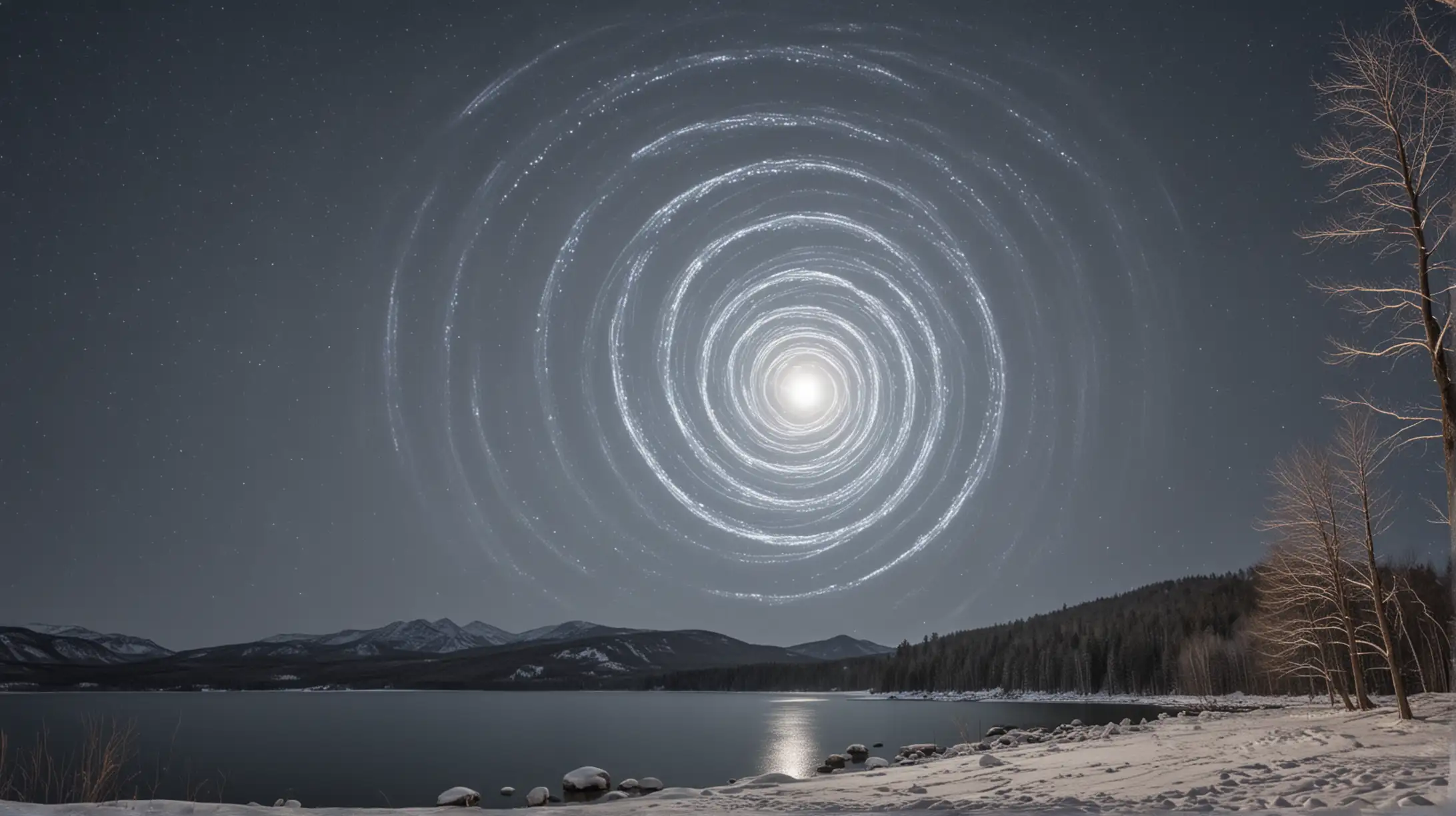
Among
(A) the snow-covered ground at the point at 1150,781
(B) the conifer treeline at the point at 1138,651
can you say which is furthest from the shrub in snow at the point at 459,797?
(B) the conifer treeline at the point at 1138,651

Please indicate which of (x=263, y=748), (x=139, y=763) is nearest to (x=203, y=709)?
(x=263, y=748)

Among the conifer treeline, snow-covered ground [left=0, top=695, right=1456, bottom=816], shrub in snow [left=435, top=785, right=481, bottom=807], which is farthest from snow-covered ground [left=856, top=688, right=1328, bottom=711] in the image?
shrub in snow [left=435, top=785, right=481, bottom=807]

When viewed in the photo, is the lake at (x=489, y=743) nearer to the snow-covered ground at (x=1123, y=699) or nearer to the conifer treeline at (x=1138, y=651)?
the snow-covered ground at (x=1123, y=699)

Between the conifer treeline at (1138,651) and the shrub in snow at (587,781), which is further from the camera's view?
the conifer treeline at (1138,651)

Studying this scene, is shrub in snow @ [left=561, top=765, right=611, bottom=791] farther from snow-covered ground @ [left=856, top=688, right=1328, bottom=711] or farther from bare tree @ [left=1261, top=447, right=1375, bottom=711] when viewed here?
snow-covered ground @ [left=856, top=688, right=1328, bottom=711]

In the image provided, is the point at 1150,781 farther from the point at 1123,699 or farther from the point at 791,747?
the point at 1123,699

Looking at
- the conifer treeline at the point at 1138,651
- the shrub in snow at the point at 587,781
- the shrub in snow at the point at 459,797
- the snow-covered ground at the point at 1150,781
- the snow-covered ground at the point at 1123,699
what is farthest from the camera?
the conifer treeline at the point at 1138,651

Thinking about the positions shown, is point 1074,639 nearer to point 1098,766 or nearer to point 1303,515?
point 1303,515
